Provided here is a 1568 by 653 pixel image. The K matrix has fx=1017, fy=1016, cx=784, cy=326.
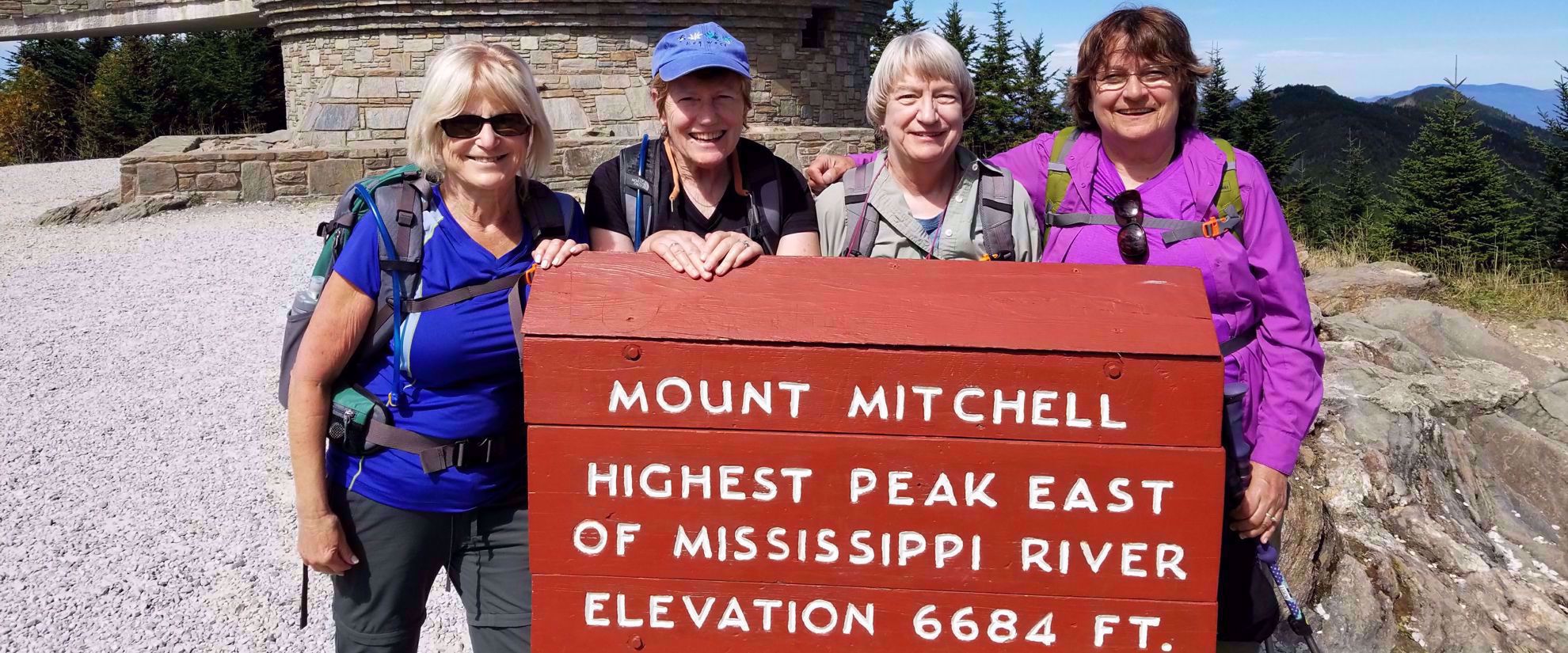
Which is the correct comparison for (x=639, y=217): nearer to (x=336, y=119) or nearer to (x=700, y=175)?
(x=700, y=175)

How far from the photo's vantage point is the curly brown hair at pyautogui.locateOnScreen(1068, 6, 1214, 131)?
221cm

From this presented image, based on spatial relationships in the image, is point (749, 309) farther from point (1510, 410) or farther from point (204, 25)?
point (204, 25)

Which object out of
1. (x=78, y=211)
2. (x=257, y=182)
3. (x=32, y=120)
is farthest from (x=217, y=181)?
(x=32, y=120)

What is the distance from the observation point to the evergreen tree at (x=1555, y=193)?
1203 cm

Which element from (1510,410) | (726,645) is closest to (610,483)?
(726,645)

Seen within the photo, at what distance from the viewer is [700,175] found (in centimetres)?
234

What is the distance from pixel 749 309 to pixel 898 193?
2.12 feet

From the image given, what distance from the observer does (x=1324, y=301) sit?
7.92m

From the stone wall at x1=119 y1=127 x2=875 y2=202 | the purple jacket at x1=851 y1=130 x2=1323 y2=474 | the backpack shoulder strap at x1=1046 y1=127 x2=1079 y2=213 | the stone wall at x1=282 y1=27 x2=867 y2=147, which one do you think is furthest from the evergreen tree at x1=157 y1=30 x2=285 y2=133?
the purple jacket at x1=851 y1=130 x2=1323 y2=474

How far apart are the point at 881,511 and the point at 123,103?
934 inches

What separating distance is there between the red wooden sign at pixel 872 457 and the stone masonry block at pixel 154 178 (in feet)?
39.1

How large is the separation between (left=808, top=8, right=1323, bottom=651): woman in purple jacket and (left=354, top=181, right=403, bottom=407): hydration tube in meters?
1.40

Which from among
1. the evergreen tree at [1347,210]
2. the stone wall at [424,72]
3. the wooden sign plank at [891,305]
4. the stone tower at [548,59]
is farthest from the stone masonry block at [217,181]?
the evergreen tree at [1347,210]

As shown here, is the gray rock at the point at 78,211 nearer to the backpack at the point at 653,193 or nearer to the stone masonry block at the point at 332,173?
the stone masonry block at the point at 332,173
